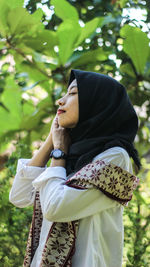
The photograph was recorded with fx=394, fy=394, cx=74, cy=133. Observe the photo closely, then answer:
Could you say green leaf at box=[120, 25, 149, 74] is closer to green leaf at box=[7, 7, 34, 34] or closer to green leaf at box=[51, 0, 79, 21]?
green leaf at box=[51, 0, 79, 21]

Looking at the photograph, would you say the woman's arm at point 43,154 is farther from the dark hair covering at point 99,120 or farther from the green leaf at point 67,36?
the green leaf at point 67,36

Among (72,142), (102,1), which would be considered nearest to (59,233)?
(72,142)

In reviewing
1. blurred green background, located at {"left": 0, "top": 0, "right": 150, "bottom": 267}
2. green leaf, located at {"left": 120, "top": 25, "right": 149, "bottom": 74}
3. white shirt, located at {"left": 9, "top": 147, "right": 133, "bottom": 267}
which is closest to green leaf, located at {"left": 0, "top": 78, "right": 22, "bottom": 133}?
blurred green background, located at {"left": 0, "top": 0, "right": 150, "bottom": 267}

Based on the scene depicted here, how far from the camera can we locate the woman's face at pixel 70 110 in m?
1.44

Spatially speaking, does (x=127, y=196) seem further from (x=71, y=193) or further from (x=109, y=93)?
(x=109, y=93)

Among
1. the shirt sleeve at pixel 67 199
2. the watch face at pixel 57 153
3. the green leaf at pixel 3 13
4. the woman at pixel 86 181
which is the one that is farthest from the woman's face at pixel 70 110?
the green leaf at pixel 3 13

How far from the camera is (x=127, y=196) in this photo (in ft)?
4.42

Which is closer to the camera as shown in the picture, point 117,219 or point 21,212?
point 117,219

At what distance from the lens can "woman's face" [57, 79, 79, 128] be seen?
1443mm

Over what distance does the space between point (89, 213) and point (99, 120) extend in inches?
13.2

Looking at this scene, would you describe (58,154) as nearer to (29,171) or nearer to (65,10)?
(29,171)

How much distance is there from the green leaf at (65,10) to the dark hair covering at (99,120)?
22cm

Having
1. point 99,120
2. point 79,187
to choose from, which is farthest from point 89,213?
point 99,120

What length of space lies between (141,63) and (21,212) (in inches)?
56.1
